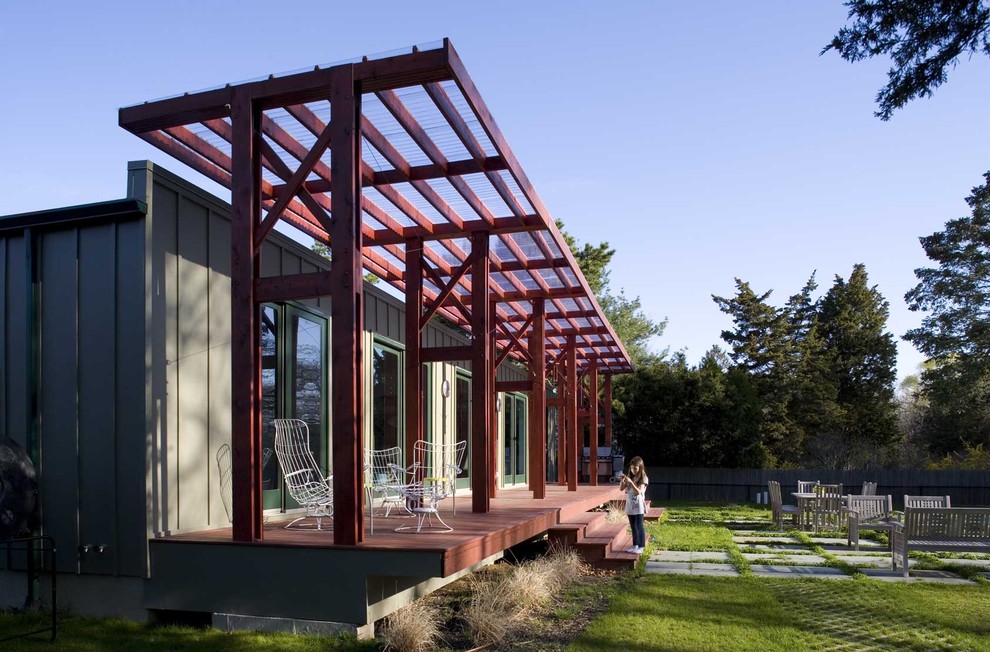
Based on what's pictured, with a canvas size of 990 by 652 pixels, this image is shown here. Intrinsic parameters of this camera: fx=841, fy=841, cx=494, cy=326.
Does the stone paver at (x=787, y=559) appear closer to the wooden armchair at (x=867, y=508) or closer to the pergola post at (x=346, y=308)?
the wooden armchair at (x=867, y=508)

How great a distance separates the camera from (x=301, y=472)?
802 cm

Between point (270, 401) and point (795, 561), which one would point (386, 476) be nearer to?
point (270, 401)

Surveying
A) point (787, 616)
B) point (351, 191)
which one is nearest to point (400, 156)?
point (351, 191)

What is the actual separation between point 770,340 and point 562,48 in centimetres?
2909

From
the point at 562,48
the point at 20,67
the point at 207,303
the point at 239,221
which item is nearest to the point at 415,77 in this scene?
the point at 239,221

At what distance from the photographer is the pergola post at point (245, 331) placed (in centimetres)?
630

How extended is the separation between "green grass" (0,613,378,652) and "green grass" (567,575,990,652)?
71.7 inches

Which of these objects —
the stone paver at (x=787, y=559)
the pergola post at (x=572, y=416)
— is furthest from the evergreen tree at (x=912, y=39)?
the pergola post at (x=572, y=416)

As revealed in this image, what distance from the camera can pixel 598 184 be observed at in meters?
28.8

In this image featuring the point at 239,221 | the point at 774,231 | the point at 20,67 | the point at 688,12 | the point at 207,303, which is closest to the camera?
the point at 239,221

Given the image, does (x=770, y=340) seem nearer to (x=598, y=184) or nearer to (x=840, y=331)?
(x=840, y=331)

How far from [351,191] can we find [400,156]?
1647 mm

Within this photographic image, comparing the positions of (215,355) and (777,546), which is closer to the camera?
(215,355)

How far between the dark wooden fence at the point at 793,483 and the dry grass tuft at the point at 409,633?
17.2 metres
